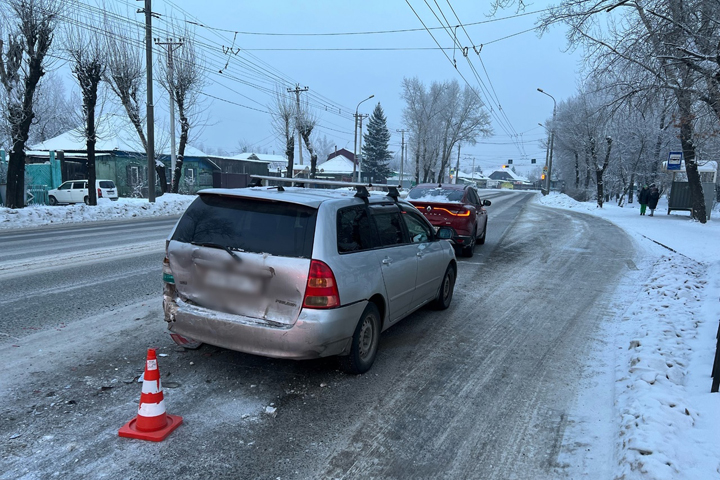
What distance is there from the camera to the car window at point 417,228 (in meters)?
5.56

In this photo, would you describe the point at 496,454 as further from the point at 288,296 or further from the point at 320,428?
the point at 288,296

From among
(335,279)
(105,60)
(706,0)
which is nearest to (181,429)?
(335,279)

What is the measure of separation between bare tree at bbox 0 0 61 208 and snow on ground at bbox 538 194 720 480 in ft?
67.5

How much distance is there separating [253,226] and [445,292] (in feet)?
11.3

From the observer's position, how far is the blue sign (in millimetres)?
20938

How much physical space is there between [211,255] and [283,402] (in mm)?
1350

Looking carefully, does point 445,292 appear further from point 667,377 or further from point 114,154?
point 114,154

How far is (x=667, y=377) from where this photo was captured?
13.6 feet

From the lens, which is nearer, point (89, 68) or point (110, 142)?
point (89, 68)

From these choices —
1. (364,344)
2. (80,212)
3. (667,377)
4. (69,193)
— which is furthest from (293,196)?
(69,193)

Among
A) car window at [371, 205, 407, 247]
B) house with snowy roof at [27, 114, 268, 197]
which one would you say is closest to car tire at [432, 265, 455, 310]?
car window at [371, 205, 407, 247]

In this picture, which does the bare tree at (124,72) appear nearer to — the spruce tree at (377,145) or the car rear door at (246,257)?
the car rear door at (246,257)

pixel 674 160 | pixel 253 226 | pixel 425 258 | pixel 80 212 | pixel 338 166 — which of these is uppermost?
pixel 338 166

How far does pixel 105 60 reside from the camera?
21.7 m
